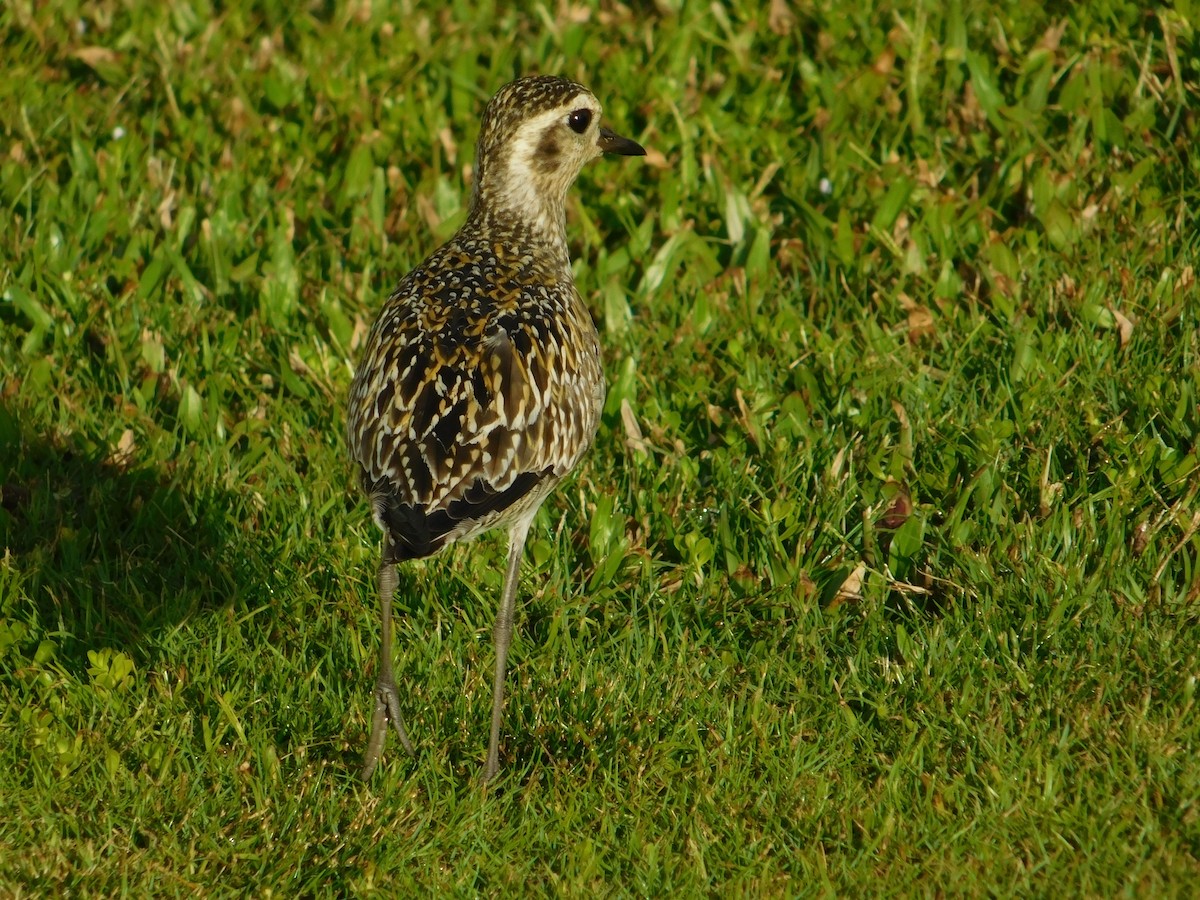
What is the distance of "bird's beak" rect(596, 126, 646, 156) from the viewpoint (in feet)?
23.1

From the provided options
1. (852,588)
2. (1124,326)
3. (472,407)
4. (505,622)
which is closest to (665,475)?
(852,588)

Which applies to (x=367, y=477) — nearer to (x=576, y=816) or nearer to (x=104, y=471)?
(x=576, y=816)

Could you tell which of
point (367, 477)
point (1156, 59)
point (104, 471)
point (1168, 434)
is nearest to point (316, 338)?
point (104, 471)

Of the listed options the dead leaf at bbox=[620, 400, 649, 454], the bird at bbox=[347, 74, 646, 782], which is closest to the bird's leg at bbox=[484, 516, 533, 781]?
the bird at bbox=[347, 74, 646, 782]

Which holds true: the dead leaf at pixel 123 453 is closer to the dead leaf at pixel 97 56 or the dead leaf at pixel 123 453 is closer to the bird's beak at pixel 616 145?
the bird's beak at pixel 616 145

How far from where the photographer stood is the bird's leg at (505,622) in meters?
5.64

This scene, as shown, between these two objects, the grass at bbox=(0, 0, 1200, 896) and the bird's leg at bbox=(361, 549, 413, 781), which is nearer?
the grass at bbox=(0, 0, 1200, 896)

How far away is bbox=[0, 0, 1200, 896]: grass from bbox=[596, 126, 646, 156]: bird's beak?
85 centimetres

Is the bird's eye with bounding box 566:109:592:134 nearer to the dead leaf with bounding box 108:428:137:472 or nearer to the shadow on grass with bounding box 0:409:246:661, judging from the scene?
the shadow on grass with bounding box 0:409:246:661

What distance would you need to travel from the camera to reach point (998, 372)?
22.7 ft

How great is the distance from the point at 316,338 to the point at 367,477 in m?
2.03

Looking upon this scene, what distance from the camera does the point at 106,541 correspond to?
21.5 ft

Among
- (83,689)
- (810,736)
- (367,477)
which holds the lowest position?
(810,736)

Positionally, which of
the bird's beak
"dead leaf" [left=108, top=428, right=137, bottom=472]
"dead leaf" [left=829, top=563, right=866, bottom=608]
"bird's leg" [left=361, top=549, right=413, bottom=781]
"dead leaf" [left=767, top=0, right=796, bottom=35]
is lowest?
"dead leaf" [left=829, top=563, right=866, bottom=608]
